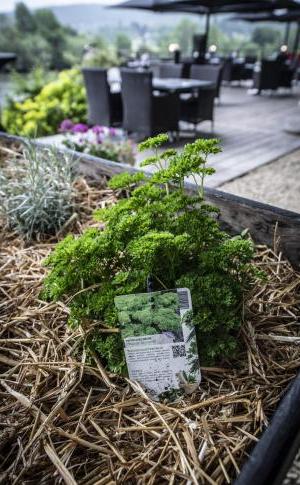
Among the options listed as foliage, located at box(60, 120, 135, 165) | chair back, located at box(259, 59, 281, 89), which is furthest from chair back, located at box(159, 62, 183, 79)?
foliage, located at box(60, 120, 135, 165)

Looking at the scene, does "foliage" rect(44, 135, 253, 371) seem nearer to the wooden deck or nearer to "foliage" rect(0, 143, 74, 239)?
"foliage" rect(0, 143, 74, 239)

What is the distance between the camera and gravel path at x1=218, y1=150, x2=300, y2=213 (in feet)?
10.3

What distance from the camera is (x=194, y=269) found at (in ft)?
3.70

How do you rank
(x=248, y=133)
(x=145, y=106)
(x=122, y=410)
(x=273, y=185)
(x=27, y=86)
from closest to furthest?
(x=122, y=410) → (x=273, y=185) → (x=145, y=106) → (x=248, y=133) → (x=27, y=86)

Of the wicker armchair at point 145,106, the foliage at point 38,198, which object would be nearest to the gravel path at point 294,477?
the foliage at point 38,198

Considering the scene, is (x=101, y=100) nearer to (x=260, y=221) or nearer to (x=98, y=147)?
(x=98, y=147)

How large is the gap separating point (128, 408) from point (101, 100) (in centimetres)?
517

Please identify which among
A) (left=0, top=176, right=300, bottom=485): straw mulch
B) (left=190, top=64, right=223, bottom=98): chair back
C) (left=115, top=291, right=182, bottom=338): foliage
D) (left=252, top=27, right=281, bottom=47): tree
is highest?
(left=252, top=27, right=281, bottom=47): tree

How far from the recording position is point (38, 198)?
2.02 meters

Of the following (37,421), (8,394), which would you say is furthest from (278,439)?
(8,394)

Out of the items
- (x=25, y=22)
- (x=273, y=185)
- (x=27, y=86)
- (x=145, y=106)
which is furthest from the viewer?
(x=25, y=22)

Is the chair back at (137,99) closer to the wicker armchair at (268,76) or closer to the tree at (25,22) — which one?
the wicker armchair at (268,76)

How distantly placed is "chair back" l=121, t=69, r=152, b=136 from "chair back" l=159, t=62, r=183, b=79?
2707 millimetres

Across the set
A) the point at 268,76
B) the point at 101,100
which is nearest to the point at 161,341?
the point at 101,100
